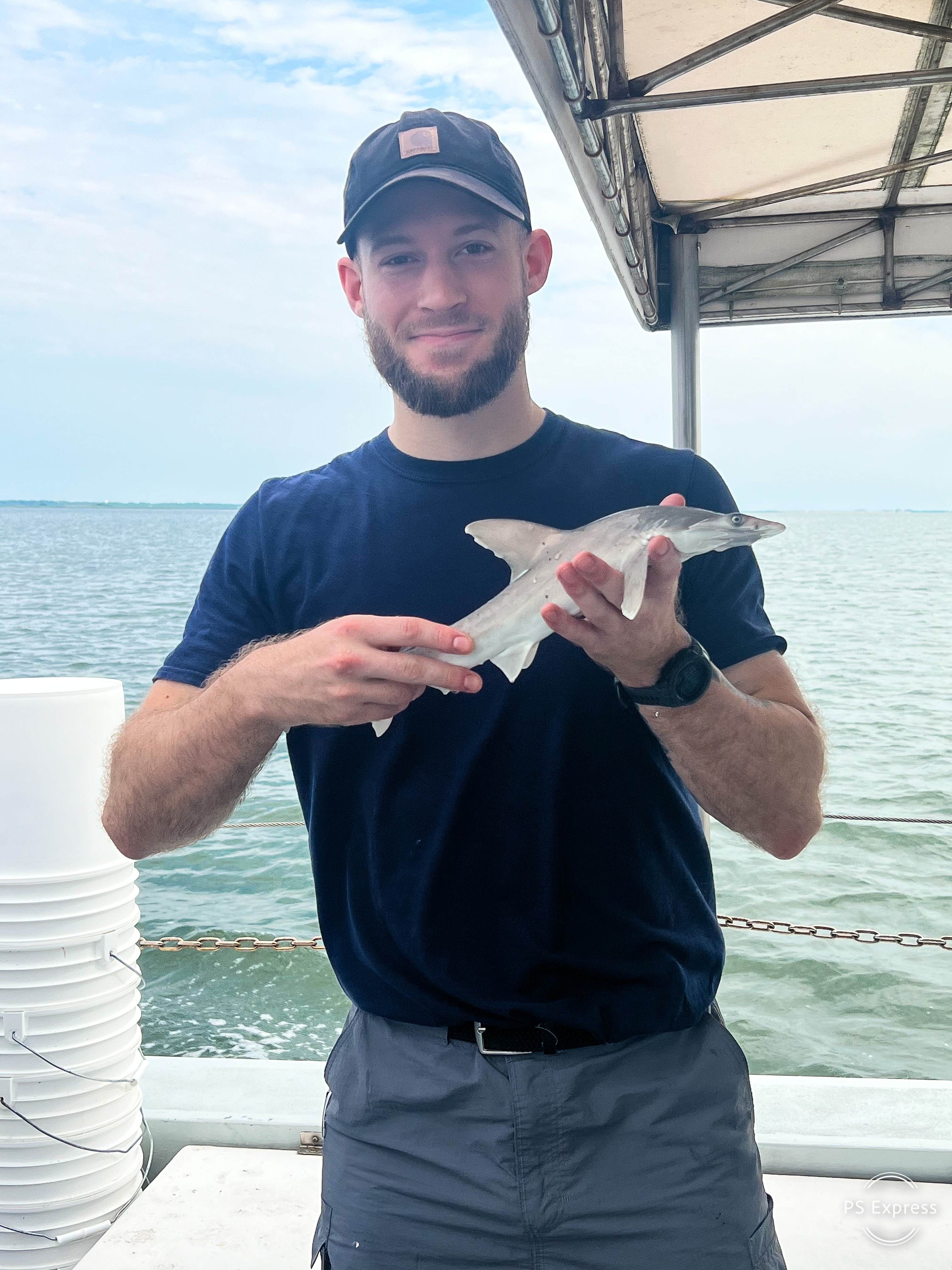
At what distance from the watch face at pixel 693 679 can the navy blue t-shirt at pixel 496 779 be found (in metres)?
0.29

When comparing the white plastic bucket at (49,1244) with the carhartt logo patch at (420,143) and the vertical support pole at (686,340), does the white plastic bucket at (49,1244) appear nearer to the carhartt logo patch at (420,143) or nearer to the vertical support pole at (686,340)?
the carhartt logo patch at (420,143)

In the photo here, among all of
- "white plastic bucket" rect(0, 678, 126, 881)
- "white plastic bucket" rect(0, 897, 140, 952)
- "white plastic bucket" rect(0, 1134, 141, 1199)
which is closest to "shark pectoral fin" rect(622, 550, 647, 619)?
"white plastic bucket" rect(0, 678, 126, 881)

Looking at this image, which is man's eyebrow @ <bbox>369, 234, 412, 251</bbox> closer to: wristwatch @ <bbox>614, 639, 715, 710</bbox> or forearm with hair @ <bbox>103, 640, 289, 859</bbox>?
forearm with hair @ <bbox>103, 640, 289, 859</bbox>

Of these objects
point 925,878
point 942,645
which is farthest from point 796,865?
point 942,645

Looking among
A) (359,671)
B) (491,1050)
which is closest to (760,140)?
(359,671)

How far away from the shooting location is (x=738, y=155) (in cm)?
514

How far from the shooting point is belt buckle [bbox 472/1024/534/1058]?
1854mm

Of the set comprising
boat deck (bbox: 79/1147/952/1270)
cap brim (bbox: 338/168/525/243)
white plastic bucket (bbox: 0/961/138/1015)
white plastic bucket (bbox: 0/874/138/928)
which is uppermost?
cap brim (bbox: 338/168/525/243)

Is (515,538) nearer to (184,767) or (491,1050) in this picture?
(184,767)

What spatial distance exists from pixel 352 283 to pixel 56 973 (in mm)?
2292

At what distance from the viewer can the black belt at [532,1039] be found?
184 centimetres

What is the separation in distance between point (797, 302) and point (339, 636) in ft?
18.7

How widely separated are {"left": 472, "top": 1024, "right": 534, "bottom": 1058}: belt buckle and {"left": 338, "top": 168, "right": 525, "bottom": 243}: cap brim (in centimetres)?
151

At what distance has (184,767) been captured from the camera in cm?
191
